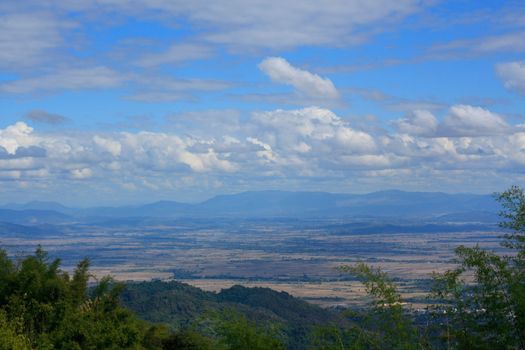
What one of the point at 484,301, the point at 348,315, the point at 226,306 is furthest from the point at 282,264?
the point at 484,301

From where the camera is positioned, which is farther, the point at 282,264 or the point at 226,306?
the point at 282,264

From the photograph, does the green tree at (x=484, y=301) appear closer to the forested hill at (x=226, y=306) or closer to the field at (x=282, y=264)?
the forested hill at (x=226, y=306)

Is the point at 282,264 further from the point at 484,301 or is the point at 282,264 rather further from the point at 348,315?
the point at 484,301

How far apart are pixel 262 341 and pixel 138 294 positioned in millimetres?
49262

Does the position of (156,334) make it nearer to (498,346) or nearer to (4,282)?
(4,282)

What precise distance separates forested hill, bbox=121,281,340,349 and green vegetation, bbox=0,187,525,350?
1243 cm

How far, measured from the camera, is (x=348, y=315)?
18141 mm

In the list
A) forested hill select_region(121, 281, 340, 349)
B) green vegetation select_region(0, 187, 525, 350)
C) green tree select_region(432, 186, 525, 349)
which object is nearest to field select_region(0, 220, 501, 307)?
forested hill select_region(121, 281, 340, 349)

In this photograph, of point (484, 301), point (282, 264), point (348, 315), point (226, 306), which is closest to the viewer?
point (484, 301)

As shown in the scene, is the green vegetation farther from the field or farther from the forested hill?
the field

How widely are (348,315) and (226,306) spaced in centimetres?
4179

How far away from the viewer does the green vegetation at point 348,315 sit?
51.6 ft

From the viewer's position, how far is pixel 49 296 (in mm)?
30797

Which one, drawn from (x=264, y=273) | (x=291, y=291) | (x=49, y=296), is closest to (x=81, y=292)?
(x=49, y=296)
